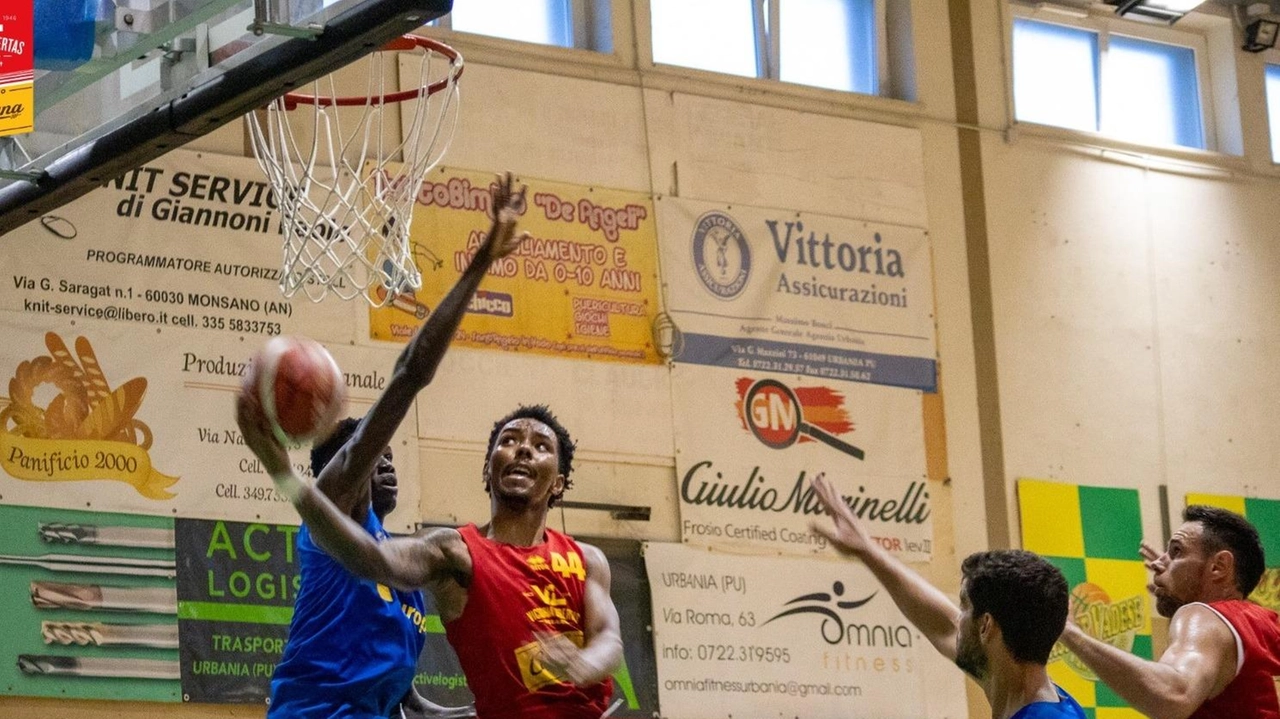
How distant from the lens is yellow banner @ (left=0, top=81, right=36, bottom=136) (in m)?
6.18

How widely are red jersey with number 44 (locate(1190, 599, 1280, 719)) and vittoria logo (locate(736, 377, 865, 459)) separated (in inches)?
206

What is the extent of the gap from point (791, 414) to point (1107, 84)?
358 centimetres

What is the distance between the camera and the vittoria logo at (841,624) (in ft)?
36.1

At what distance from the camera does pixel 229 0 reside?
5.90 metres

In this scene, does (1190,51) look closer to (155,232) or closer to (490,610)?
(155,232)

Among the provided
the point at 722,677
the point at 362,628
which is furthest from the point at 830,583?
the point at 362,628

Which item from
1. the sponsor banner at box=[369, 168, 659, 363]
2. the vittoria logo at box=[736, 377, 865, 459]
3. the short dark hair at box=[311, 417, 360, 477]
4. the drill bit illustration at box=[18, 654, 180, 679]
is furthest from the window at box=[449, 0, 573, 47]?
the short dark hair at box=[311, 417, 360, 477]

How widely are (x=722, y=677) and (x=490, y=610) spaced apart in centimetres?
516

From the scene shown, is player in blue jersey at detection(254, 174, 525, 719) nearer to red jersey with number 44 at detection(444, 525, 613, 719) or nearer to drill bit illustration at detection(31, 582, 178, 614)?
red jersey with number 44 at detection(444, 525, 613, 719)

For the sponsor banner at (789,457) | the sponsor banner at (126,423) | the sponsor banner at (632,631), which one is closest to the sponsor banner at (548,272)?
the sponsor banner at (789,457)

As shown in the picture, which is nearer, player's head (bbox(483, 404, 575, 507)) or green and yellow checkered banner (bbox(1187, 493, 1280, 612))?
player's head (bbox(483, 404, 575, 507))

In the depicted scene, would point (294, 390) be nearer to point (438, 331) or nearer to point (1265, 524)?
point (438, 331)

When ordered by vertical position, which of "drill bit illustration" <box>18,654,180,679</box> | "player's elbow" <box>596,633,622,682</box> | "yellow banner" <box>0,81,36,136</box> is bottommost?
"drill bit illustration" <box>18,654,180,679</box>

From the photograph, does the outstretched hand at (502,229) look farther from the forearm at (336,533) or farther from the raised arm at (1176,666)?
the raised arm at (1176,666)
